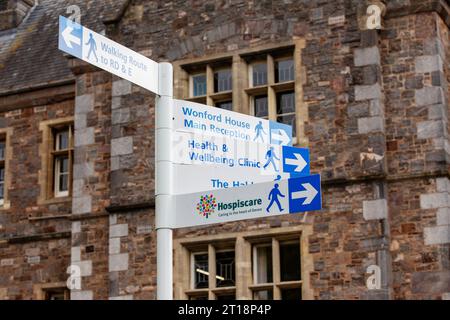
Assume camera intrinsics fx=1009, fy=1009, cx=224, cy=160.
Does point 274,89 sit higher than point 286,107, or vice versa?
point 274,89

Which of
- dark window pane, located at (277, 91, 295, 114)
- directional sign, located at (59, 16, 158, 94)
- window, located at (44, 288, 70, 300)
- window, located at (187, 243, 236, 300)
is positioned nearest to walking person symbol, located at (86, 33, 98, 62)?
directional sign, located at (59, 16, 158, 94)

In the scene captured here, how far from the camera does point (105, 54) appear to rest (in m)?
7.46

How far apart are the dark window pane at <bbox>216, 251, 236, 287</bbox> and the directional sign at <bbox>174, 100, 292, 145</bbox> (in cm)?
617

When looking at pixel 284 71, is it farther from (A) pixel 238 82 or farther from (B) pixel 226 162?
(B) pixel 226 162

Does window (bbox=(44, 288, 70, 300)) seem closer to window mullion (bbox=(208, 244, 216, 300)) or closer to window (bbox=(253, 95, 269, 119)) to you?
window mullion (bbox=(208, 244, 216, 300))

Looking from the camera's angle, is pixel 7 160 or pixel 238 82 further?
pixel 7 160

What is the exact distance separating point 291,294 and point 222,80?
3432 millimetres

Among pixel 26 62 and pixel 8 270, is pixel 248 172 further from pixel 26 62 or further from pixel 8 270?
pixel 26 62

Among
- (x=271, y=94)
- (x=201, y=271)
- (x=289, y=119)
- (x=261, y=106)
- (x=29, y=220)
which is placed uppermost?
(x=271, y=94)

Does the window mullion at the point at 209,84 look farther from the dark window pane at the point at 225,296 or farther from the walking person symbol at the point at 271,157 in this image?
the walking person symbol at the point at 271,157

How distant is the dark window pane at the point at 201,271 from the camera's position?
14.4 meters

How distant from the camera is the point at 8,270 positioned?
55.7ft

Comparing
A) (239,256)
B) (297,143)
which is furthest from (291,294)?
(297,143)

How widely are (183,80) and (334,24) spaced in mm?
2469
